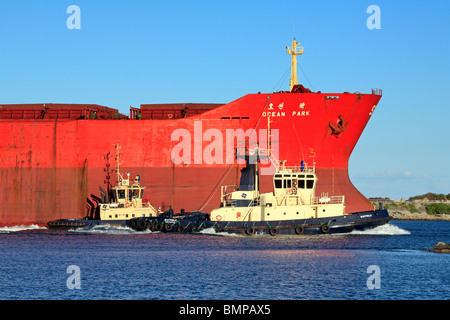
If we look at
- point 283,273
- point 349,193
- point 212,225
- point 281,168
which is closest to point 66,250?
point 212,225

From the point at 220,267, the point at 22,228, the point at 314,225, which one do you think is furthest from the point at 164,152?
the point at 220,267

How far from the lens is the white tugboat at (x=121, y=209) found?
1635 inches

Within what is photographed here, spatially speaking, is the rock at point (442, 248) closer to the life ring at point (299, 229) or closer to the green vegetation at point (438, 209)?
the life ring at point (299, 229)

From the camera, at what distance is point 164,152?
42906mm

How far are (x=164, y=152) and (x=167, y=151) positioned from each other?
20 cm

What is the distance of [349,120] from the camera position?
42.0 meters

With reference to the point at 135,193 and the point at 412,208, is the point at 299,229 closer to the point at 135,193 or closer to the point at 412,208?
the point at 135,193

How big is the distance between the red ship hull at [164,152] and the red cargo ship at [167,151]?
0.06 m

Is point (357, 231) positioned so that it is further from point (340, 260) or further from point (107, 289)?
point (107, 289)

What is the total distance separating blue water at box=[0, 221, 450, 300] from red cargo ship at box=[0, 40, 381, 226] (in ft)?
15.2

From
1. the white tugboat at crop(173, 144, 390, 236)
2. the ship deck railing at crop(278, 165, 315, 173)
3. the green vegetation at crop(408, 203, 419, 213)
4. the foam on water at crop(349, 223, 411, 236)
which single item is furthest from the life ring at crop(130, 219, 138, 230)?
the green vegetation at crop(408, 203, 419, 213)

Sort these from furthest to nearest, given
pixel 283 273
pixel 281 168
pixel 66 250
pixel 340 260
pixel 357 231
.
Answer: pixel 281 168 → pixel 357 231 → pixel 66 250 → pixel 340 260 → pixel 283 273

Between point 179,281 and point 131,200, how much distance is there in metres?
19.3

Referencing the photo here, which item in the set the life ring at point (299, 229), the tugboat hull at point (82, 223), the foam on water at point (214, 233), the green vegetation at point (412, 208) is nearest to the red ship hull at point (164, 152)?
the tugboat hull at point (82, 223)
